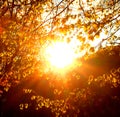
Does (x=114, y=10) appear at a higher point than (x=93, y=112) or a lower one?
higher

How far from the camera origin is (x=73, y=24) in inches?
339

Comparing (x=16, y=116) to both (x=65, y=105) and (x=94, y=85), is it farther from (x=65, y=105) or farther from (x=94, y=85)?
(x=65, y=105)

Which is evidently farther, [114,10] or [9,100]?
[9,100]

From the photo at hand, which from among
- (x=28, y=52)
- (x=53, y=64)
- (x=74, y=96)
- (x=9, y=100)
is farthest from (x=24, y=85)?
(x=53, y=64)

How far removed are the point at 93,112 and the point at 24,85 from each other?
8.66m

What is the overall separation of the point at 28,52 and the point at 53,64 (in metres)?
6.65

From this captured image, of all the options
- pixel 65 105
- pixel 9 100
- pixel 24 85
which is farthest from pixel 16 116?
pixel 65 105

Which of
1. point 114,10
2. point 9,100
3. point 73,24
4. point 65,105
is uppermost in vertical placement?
point 9,100

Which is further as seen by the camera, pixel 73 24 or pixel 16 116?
pixel 16 116

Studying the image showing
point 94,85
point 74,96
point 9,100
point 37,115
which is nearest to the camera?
point 74,96

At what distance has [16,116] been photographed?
20.8 meters

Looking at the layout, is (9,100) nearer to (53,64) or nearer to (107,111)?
(107,111)

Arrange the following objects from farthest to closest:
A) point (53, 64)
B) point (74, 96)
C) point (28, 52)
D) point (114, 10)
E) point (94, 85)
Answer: point (28, 52) → point (94, 85) → point (74, 96) → point (53, 64) → point (114, 10)

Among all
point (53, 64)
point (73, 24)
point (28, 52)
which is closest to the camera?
point (73, 24)
